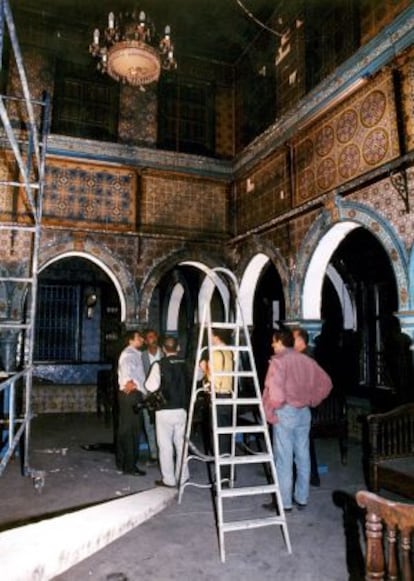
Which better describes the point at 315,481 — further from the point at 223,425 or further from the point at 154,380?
the point at 154,380

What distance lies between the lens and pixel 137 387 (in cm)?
563

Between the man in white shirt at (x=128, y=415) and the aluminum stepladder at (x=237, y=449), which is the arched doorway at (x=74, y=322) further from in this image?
the man in white shirt at (x=128, y=415)

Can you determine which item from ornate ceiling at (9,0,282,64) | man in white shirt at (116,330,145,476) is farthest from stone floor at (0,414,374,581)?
ornate ceiling at (9,0,282,64)

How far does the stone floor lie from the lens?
3.27 metres

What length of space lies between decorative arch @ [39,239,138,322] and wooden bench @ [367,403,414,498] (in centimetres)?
491

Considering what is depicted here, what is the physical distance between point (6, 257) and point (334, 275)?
19.7 ft

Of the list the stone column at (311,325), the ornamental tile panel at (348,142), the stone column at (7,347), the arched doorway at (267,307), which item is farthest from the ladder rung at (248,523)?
the arched doorway at (267,307)

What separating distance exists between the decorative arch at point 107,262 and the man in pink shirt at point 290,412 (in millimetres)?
4385

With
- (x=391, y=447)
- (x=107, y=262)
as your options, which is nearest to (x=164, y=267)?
(x=107, y=262)

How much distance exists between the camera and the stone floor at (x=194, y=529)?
10.7ft

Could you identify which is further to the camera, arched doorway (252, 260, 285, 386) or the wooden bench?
arched doorway (252, 260, 285, 386)

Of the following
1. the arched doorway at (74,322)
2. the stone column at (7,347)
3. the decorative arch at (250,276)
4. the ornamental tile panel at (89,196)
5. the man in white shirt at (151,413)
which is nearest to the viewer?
the man in white shirt at (151,413)

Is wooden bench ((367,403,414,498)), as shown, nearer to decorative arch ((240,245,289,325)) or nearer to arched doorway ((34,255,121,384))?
decorative arch ((240,245,289,325))

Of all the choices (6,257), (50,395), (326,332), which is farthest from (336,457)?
(50,395)
